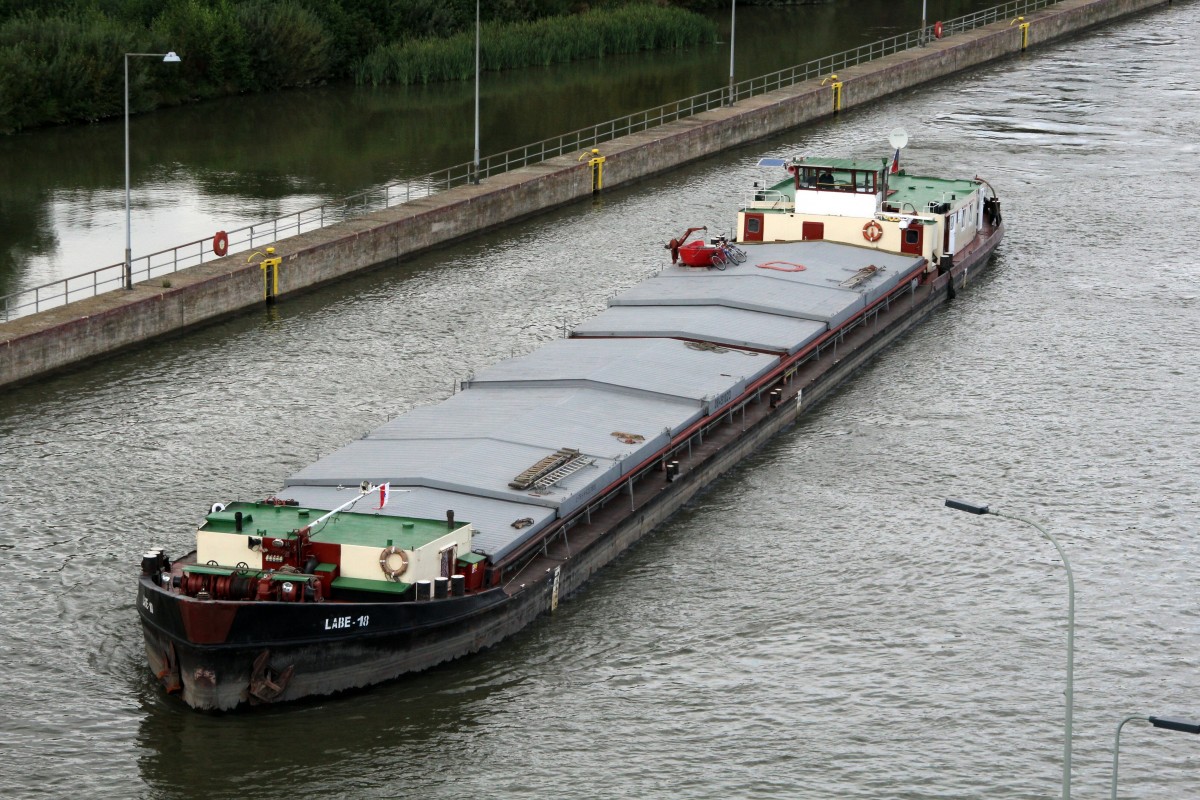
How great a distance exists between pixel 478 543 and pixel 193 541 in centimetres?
758

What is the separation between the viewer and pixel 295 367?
51.9 meters

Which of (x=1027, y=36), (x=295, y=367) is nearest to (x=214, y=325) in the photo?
(x=295, y=367)

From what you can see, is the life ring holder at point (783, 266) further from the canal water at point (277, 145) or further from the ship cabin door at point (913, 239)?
the canal water at point (277, 145)

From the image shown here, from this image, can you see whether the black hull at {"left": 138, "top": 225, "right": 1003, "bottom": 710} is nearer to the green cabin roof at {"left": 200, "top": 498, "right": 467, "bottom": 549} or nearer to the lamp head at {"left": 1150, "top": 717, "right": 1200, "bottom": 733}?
the green cabin roof at {"left": 200, "top": 498, "right": 467, "bottom": 549}

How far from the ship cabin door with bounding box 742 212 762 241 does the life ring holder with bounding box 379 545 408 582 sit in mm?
29766

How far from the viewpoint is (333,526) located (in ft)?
111

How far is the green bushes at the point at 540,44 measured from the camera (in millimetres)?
99250

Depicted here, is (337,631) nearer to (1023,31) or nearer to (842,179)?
(842,179)

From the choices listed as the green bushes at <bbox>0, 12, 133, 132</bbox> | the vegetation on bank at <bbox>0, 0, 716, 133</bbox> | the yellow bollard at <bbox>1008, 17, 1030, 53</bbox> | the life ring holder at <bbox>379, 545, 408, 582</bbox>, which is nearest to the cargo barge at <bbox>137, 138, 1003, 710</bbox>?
the life ring holder at <bbox>379, 545, 408, 582</bbox>

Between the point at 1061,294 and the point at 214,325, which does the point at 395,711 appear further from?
the point at 1061,294

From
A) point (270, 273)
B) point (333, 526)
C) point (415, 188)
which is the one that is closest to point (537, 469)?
point (333, 526)

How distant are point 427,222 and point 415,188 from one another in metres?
8.63

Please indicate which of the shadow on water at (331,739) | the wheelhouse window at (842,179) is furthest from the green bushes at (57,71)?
the shadow on water at (331,739)

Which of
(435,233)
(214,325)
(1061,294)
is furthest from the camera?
(435,233)
